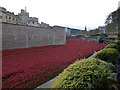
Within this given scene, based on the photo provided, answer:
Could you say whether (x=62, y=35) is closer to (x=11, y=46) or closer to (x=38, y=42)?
(x=38, y=42)

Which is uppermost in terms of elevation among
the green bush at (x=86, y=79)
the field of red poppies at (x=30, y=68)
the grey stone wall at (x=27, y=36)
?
the grey stone wall at (x=27, y=36)

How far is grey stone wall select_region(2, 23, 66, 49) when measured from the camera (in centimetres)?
1188

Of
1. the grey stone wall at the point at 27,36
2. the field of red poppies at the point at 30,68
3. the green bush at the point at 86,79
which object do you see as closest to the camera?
the green bush at the point at 86,79

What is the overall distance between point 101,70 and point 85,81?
50cm

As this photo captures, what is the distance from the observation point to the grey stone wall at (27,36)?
39.0 ft

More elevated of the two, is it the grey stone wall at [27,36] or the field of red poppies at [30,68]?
the grey stone wall at [27,36]

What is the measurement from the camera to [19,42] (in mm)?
13398

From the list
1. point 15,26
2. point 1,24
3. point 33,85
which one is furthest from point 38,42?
point 33,85

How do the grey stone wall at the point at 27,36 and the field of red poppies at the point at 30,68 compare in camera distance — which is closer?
the field of red poppies at the point at 30,68

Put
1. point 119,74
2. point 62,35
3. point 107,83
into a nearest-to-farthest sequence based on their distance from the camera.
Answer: point 107,83 → point 119,74 → point 62,35

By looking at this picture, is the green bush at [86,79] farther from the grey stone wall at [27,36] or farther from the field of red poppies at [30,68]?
the grey stone wall at [27,36]

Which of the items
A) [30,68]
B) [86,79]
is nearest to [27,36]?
[30,68]

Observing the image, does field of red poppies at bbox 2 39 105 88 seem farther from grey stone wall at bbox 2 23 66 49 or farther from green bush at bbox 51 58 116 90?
grey stone wall at bbox 2 23 66 49

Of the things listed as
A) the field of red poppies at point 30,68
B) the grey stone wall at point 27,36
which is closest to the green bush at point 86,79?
the field of red poppies at point 30,68
